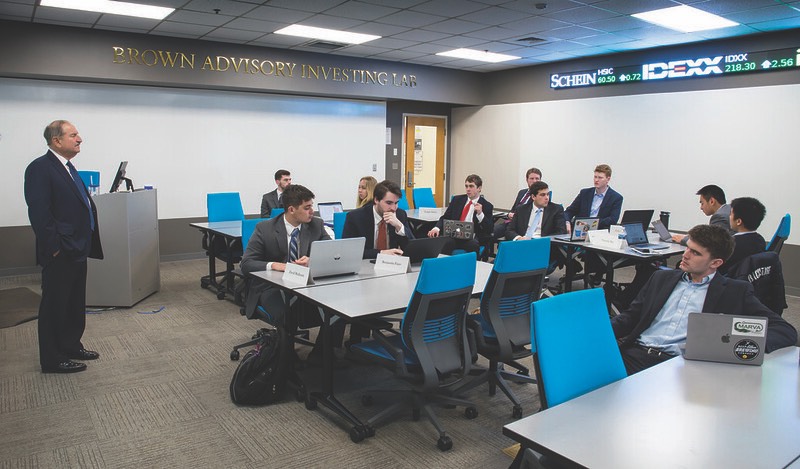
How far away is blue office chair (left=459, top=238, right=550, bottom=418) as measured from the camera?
352 cm

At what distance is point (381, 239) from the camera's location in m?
4.62

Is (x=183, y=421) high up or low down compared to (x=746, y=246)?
down

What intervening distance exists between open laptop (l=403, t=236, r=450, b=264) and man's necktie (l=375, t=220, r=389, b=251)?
0.59 m

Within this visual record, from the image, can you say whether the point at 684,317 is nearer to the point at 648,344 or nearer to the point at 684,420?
the point at 648,344

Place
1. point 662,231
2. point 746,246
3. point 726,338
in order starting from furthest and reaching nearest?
1. point 662,231
2. point 746,246
3. point 726,338

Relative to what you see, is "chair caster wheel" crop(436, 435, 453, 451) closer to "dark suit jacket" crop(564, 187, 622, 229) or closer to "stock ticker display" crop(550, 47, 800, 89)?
"dark suit jacket" crop(564, 187, 622, 229)

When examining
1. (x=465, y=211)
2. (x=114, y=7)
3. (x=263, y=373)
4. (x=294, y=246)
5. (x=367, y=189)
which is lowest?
(x=263, y=373)

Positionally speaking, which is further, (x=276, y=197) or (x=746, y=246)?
(x=276, y=197)

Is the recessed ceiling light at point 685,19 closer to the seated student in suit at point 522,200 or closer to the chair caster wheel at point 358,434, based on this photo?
the seated student in suit at point 522,200

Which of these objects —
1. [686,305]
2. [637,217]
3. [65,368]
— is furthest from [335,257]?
[637,217]

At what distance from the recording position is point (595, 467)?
1479 millimetres

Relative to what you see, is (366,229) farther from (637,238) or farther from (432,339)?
(637,238)

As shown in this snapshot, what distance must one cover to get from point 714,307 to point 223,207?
572 cm

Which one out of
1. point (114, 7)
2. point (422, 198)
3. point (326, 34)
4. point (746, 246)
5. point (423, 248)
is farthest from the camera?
point (422, 198)
